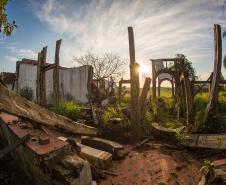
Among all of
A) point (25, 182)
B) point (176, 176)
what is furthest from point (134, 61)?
point (25, 182)

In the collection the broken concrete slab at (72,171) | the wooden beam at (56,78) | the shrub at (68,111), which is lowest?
the broken concrete slab at (72,171)

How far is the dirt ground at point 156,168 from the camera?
15.3 ft

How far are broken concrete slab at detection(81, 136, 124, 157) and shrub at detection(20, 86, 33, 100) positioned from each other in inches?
527

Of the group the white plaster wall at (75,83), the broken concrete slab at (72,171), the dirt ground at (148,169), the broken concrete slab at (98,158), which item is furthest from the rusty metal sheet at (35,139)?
the white plaster wall at (75,83)

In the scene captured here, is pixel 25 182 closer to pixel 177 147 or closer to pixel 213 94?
pixel 177 147

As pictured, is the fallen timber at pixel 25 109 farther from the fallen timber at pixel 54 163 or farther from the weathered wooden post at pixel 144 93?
the weathered wooden post at pixel 144 93

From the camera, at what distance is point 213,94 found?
7.74 meters

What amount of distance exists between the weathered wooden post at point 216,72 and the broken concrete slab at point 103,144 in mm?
3332

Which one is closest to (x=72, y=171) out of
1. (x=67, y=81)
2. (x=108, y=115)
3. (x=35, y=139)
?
(x=35, y=139)

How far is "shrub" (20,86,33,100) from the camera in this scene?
1847 centimetres

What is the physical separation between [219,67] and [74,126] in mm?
5428

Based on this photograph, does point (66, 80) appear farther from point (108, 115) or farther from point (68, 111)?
point (108, 115)

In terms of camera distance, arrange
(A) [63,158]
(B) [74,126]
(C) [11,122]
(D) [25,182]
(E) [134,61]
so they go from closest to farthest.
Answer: (A) [63,158]
(D) [25,182]
(C) [11,122]
(B) [74,126]
(E) [134,61]

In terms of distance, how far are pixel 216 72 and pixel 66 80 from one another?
12.8m
